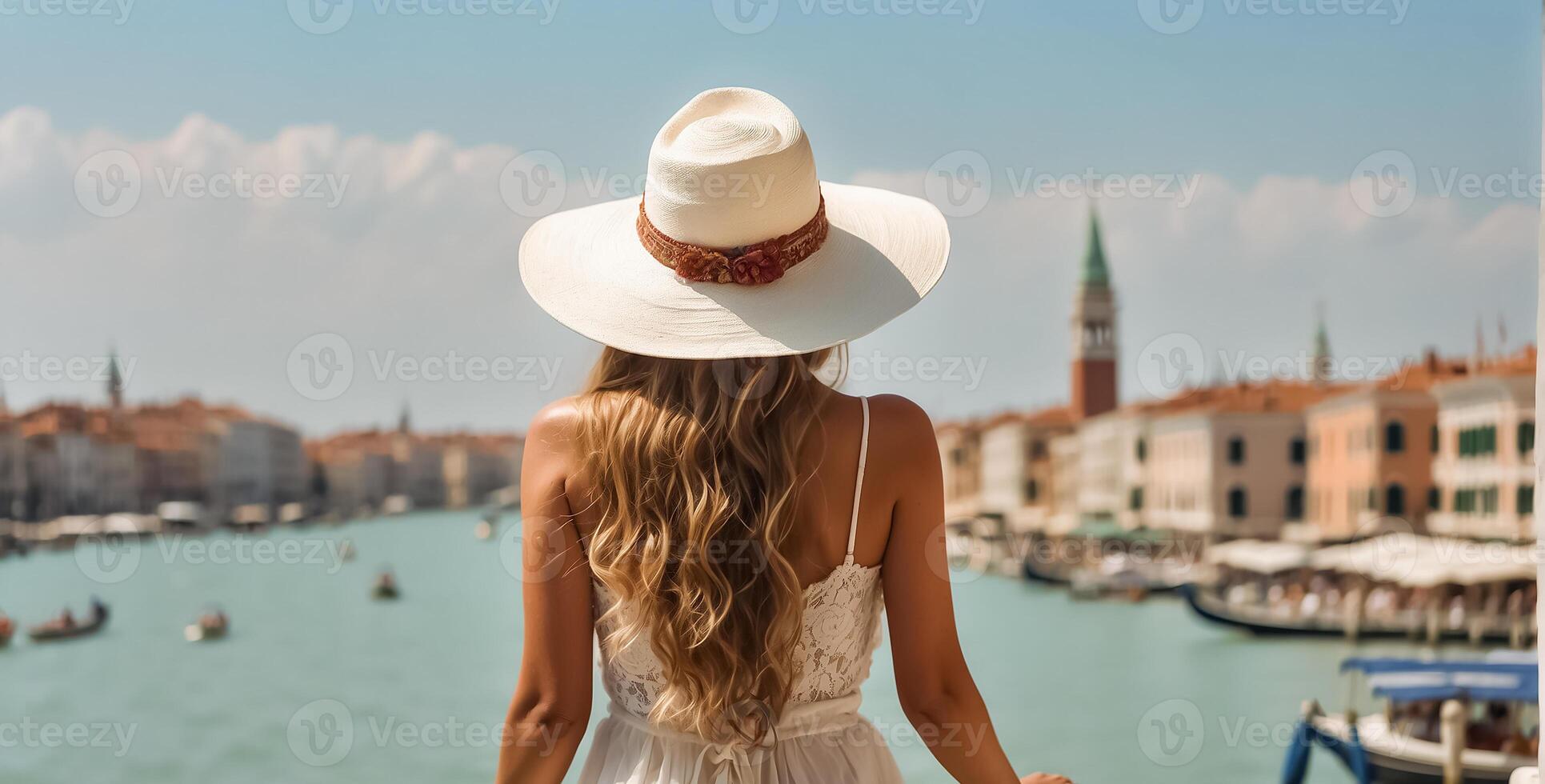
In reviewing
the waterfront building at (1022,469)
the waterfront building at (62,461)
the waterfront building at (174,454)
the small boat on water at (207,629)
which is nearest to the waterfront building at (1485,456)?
the waterfront building at (1022,469)

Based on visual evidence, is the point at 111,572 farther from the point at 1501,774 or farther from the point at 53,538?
the point at 1501,774

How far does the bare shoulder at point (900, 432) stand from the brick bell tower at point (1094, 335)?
144 ft

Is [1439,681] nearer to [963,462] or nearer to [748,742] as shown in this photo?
[748,742]

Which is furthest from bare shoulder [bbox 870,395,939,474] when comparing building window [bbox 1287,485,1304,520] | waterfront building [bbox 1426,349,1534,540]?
building window [bbox 1287,485,1304,520]

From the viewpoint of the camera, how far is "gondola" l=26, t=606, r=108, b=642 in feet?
118

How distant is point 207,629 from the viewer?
37.7m

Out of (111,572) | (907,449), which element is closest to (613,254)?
(907,449)

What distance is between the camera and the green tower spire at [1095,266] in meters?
48.7

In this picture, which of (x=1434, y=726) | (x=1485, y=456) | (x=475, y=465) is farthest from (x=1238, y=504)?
(x=475, y=465)

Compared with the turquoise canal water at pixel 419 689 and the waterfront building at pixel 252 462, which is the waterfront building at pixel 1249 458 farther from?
the waterfront building at pixel 252 462

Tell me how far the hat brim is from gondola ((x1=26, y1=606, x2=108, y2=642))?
40.2 metres

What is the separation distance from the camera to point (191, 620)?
4122cm

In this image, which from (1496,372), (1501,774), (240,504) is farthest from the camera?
(240,504)

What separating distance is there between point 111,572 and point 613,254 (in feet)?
170
